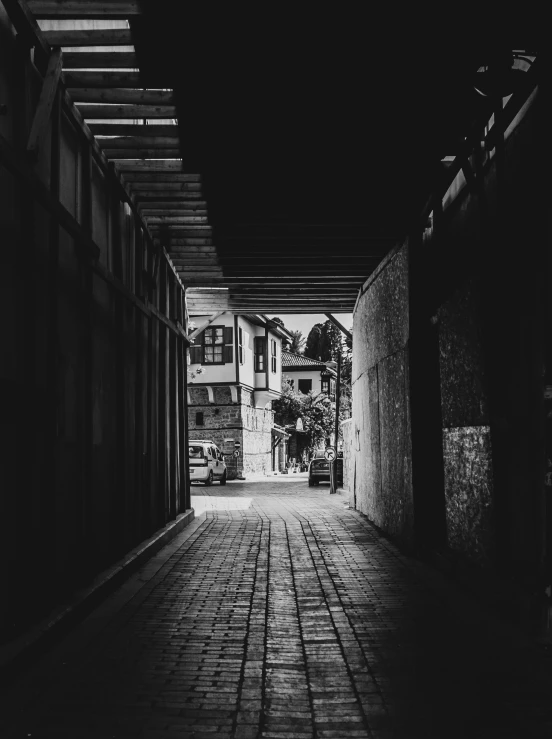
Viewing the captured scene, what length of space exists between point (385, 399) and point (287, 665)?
681 cm

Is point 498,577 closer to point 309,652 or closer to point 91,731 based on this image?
point 309,652

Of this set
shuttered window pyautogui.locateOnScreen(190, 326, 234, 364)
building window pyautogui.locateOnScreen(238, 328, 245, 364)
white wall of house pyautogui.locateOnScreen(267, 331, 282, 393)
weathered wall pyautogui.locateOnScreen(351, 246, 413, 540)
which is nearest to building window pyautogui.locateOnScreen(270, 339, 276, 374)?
white wall of house pyautogui.locateOnScreen(267, 331, 282, 393)

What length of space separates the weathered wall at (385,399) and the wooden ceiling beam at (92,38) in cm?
500

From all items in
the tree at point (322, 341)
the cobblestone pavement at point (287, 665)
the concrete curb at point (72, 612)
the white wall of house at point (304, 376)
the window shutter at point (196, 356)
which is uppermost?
the tree at point (322, 341)

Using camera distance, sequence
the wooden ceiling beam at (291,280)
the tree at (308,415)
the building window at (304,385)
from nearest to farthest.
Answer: the wooden ceiling beam at (291,280), the tree at (308,415), the building window at (304,385)

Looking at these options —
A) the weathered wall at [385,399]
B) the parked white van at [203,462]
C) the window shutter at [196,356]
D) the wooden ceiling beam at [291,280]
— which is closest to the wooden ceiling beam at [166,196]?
the weathered wall at [385,399]

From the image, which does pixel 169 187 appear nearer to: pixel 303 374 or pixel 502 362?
pixel 502 362

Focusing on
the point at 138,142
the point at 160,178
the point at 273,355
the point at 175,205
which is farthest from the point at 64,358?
the point at 273,355

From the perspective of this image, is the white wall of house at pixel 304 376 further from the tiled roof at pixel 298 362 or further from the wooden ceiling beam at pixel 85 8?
the wooden ceiling beam at pixel 85 8

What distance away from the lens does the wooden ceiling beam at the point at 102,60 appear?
6.13 meters

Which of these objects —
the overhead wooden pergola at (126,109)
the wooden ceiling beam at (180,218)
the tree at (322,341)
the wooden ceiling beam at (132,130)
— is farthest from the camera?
the tree at (322,341)

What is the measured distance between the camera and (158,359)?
452 inches

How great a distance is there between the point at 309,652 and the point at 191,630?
109 centimetres

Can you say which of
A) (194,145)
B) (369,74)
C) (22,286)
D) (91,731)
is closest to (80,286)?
(22,286)
